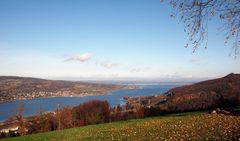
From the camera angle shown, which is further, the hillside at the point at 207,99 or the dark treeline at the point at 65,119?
the dark treeline at the point at 65,119

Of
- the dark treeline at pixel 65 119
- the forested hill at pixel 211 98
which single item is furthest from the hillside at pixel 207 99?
the dark treeline at pixel 65 119

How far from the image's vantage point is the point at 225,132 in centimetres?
1441

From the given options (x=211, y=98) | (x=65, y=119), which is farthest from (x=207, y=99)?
(x=65, y=119)

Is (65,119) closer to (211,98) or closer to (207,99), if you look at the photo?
(207,99)

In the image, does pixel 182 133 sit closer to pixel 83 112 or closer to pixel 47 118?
pixel 47 118

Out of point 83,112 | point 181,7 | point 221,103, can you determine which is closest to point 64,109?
point 83,112

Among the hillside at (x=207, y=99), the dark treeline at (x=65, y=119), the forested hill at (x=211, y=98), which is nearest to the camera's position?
the hillside at (x=207, y=99)

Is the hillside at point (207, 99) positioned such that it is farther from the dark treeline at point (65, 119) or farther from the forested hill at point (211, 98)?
the dark treeline at point (65, 119)

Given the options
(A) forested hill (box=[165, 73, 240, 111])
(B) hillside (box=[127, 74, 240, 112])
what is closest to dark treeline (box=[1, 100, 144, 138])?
(B) hillside (box=[127, 74, 240, 112])

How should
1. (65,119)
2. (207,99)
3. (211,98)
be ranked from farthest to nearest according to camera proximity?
(211,98) → (207,99) → (65,119)

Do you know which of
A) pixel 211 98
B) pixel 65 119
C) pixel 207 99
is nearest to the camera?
pixel 65 119

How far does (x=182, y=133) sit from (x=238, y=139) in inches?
189

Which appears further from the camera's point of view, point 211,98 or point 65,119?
point 211,98

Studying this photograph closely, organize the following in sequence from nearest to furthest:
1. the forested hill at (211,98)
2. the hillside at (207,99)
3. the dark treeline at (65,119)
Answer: the hillside at (207,99) < the forested hill at (211,98) < the dark treeline at (65,119)
